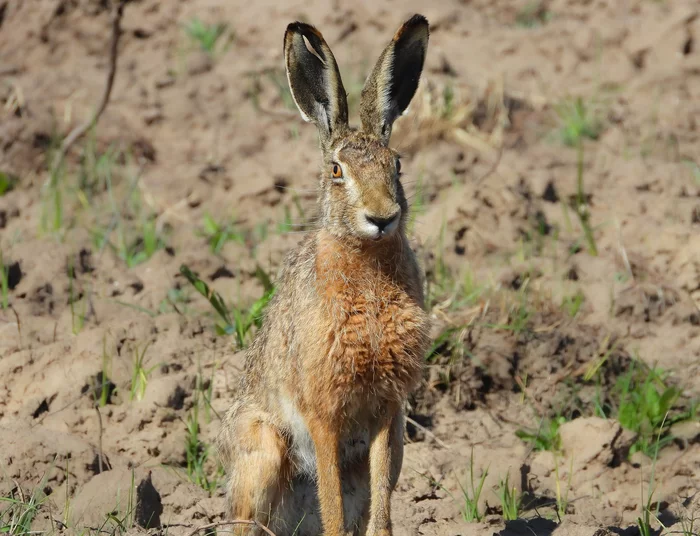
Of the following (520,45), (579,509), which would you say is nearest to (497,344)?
(579,509)

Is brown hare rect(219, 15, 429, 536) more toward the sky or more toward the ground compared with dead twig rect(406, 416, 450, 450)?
more toward the sky

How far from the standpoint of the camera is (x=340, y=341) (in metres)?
4.58

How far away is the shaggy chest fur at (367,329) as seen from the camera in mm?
4566

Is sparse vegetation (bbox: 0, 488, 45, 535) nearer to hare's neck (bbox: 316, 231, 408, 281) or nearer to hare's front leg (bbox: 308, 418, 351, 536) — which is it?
hare's front leg (bbox: 308, 418, 351, 536)

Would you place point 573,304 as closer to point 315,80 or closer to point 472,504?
point 472,504

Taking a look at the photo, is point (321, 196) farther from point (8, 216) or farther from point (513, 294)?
point (8, 216)

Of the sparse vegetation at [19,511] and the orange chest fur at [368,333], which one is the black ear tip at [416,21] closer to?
the orange chest fur at [368,333]

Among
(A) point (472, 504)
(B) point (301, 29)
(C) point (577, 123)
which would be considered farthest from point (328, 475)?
(C) point (577, 123)

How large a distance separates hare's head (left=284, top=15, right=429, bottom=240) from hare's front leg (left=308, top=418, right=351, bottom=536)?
89cm

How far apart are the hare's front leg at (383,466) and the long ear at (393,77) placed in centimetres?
140

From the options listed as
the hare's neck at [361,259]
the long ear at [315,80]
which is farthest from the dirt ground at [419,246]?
the long ear at [315,80]

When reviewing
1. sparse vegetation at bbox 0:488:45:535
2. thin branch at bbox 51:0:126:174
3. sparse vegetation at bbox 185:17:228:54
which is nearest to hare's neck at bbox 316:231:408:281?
sparse vegetation at bbox 0:488:45:535

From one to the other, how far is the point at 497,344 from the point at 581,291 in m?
0.86

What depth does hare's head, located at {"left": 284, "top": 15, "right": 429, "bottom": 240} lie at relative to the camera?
455 cm
